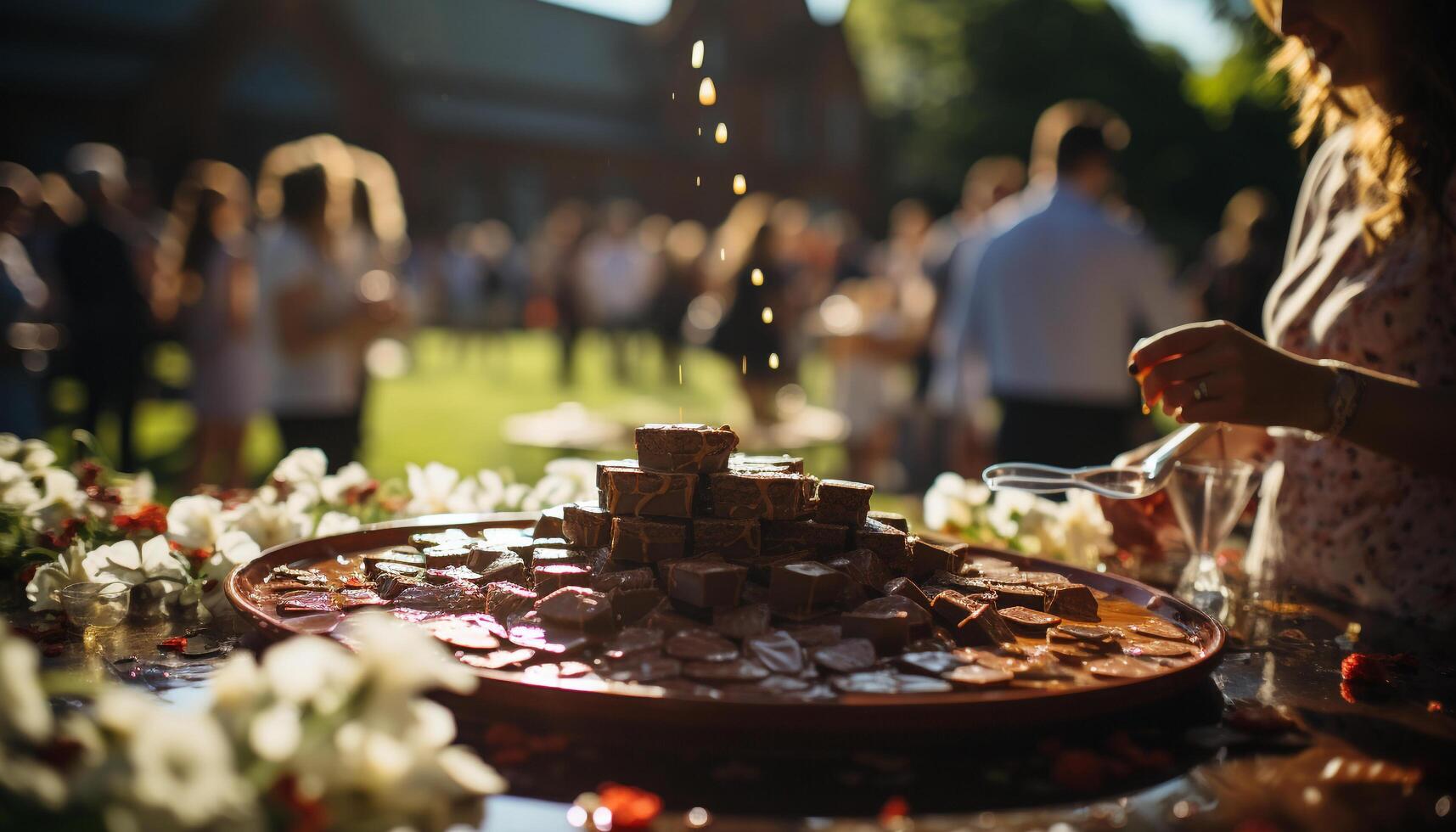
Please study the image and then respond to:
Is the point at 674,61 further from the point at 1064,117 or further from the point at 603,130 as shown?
the point at 1064,117

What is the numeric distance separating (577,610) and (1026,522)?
153cm

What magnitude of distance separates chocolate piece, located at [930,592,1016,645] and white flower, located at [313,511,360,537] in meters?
1.38

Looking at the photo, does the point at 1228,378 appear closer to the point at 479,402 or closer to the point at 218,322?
the point at 218,322

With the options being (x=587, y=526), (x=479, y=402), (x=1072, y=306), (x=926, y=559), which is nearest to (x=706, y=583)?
(x=587, y=526)

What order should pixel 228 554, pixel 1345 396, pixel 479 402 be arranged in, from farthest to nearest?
pixel 479 402 < pixel 228 554 < pixel 1345 396

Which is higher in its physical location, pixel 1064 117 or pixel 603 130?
pixel 603 130

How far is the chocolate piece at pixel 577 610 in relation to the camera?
1714 millimetres

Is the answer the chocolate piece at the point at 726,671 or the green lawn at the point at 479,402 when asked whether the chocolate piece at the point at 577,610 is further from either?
the green lawn at the point at 479,402

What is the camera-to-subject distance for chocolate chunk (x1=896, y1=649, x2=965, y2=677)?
1.63 metres

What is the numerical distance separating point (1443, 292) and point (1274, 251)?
7.26 meters

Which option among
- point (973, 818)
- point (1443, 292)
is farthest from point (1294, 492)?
point (973, 818)

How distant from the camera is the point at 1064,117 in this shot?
233 inches

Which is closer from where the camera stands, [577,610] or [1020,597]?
[577,610]

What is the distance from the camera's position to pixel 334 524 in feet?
8.70
